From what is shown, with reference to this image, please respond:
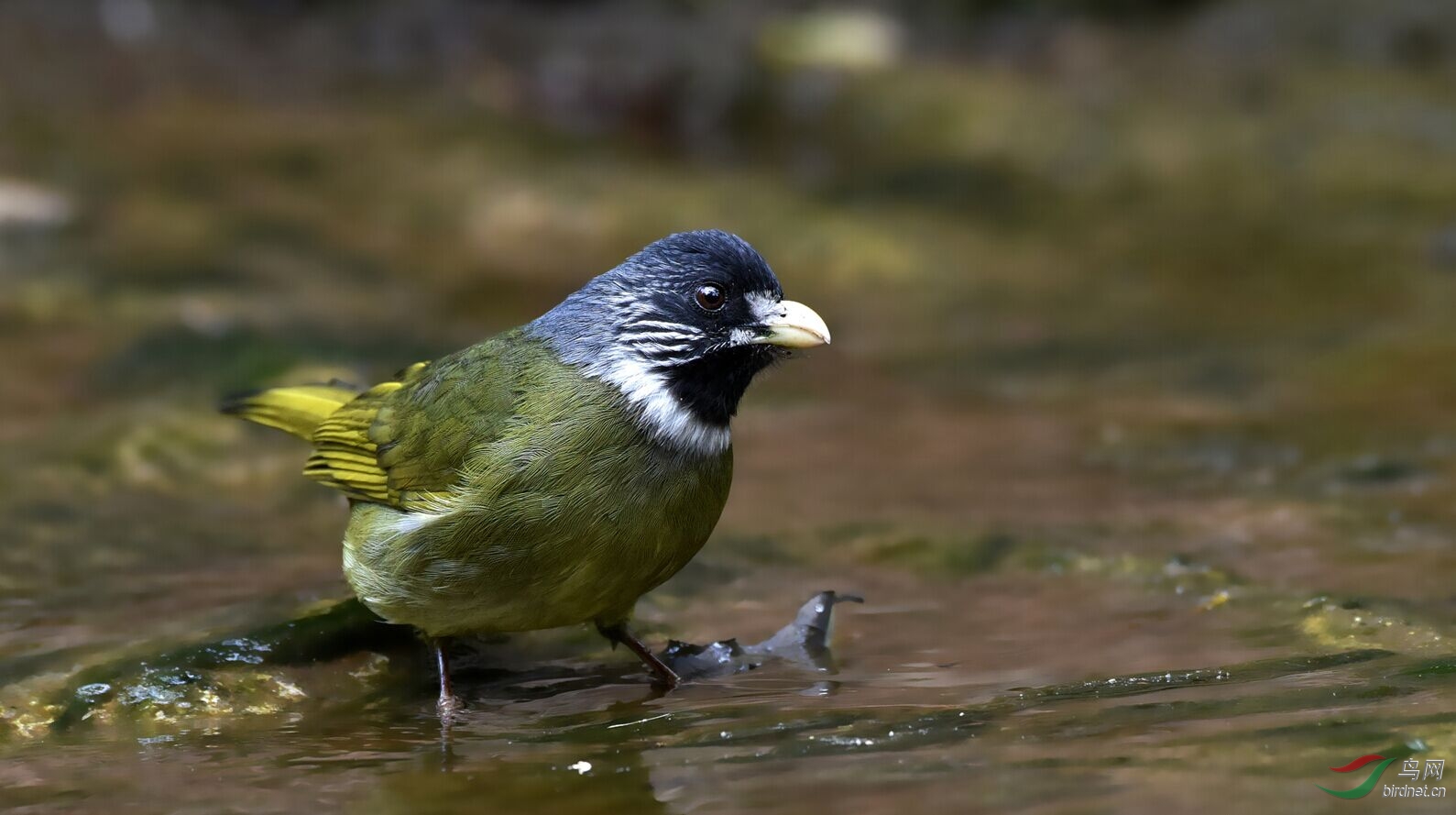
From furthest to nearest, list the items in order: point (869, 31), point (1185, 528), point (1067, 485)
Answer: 1. point (869, 31)
2. point (1067, 485)
3. point (1185, 528)

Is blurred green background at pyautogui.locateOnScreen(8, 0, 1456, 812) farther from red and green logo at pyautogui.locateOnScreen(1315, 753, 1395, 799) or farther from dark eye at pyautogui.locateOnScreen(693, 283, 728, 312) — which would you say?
dark eye at pyautogui.locateOnScreen(693, 283, 728, 312)

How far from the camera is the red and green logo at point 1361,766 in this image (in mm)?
2420

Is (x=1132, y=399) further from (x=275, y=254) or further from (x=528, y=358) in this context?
(x=275, y=254)

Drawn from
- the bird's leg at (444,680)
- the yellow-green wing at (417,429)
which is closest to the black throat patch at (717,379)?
the yellow-green wing at (417,429)

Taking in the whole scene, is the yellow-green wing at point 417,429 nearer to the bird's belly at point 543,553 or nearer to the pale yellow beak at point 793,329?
the bird's belly at point 543,553

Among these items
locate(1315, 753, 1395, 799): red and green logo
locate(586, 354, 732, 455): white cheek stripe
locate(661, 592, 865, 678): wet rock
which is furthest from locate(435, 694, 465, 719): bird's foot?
locate(1315, 753, 1395, 799): red and green logo

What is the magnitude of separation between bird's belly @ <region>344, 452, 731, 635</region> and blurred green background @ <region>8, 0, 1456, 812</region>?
9.1 inches

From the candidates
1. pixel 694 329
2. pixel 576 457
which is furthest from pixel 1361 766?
pixel 694 329

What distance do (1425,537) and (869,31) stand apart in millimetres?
8530

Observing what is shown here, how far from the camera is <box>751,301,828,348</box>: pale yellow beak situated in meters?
3.91

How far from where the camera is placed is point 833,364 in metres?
7.88

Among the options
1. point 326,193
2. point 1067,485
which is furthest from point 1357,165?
point 326,193

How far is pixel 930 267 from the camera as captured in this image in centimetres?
936

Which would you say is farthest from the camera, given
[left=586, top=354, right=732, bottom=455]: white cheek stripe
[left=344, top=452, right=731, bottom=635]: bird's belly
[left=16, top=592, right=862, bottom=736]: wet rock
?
[left=586, top=354, right=732, bottom=455]: white cheek stripe
